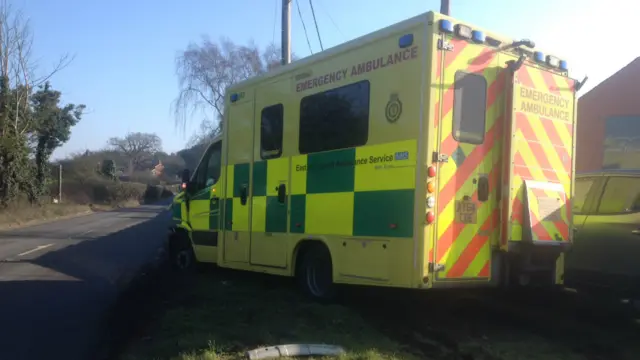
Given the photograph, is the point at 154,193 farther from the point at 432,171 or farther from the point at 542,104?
the point at 432,171

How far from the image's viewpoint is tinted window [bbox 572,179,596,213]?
7684 millimetres

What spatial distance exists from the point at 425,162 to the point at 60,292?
6.25 m

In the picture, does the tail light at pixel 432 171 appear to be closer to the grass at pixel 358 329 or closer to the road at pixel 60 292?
the grass at pixel 358 329

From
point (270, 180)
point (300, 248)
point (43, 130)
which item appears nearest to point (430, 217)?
point (300, 248)

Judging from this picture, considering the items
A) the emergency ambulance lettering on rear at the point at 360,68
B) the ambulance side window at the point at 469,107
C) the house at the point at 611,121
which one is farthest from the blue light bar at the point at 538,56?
the house at the point at 611,121

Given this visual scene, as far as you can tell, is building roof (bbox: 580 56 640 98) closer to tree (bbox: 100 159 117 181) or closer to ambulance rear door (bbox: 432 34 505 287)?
ambulance rear door (bbox: 432 34 505 287)

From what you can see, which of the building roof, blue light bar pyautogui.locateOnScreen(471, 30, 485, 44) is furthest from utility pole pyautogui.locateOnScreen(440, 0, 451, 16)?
the building roof

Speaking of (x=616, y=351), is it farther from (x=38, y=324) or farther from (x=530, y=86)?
(x=38, y=324)

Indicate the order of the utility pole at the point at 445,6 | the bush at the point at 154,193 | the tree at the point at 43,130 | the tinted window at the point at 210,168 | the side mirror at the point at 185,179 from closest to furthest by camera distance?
the tinted window at the point at 210,168 → the side mirror at the point at 185,179 → the utility pole at the point at 445,6 → the tree at the point at 43,130 → the bush at the point at 154,193

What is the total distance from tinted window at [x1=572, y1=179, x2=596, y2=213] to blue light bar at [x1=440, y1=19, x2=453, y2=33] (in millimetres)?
2898

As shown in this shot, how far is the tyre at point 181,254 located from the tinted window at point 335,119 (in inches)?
163

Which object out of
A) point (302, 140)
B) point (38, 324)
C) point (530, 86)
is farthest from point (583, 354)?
point (38, 324)

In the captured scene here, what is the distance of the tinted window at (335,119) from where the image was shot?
6.95 meters

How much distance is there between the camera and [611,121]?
Result: 71.2ft
